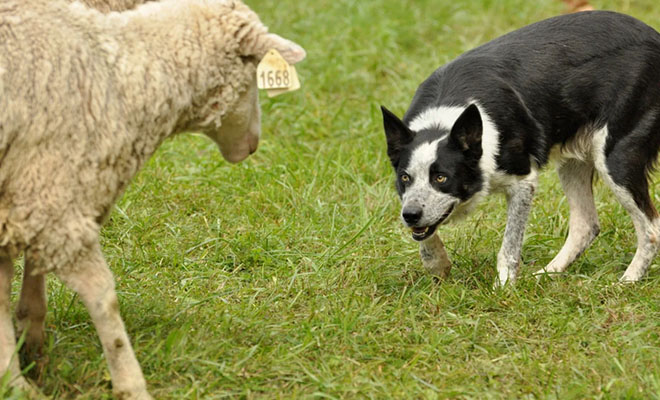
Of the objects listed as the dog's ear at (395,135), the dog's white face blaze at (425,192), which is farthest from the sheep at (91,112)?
the dog's white face blaze at (425,192)

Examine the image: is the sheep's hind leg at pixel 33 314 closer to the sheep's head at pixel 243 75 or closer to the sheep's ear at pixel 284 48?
the sheep's head at pixel 243 75

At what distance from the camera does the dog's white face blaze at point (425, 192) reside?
4.57m

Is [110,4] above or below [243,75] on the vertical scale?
above

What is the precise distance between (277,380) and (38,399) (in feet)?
3.03

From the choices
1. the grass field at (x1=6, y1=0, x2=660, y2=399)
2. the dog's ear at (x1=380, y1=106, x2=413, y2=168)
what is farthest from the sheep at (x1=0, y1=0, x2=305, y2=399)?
the dog's ear at (x1=380, y1=106, x2=413, y2=168)

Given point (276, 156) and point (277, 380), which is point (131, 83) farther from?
point (276, 156)

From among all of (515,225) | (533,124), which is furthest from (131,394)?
(533,124)

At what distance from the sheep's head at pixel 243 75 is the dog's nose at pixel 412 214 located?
3.13 feet

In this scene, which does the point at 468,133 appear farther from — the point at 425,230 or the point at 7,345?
the point at 7,345

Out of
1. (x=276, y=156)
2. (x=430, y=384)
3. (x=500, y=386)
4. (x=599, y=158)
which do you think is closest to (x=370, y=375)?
(x=430, y=384)

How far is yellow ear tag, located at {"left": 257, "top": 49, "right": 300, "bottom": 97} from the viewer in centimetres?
367

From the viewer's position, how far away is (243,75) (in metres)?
3.80

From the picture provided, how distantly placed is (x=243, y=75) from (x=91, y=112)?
714 millimetres

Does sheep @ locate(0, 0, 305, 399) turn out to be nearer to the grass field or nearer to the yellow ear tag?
the yellow ear tag
